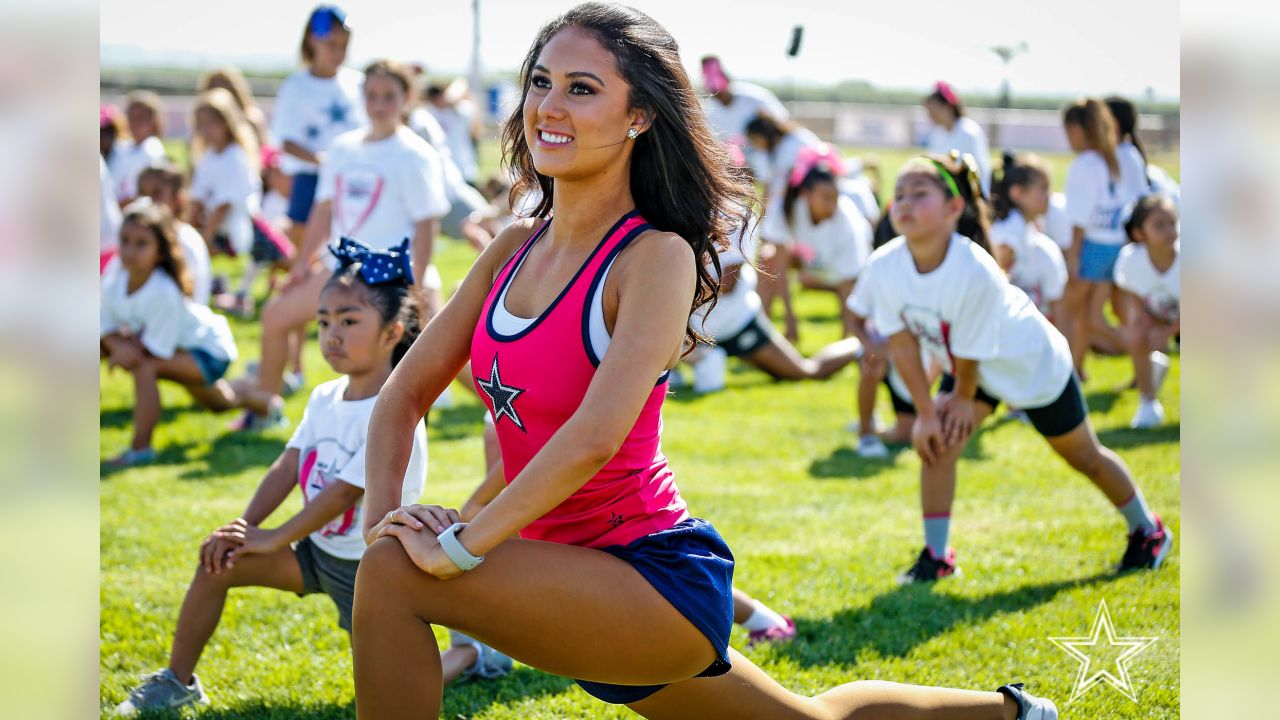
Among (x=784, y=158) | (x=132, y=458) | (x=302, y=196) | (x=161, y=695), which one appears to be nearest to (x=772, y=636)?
(x=161, y=695)

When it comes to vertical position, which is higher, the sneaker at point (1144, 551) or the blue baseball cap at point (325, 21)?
the blue baseball cap at point (325, 21)

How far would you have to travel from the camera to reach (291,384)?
28.3ft

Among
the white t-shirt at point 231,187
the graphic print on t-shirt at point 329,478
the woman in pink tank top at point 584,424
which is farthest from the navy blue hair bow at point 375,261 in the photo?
the white t-shirt at point 231,187

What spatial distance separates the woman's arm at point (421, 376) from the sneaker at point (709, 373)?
21.4 ft

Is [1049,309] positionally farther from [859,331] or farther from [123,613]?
[123,613]

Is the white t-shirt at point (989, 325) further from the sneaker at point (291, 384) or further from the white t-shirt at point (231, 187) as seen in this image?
the white t-shirt at point (231, 187)

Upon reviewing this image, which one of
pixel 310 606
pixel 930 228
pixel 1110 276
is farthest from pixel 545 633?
pixel 1110 276

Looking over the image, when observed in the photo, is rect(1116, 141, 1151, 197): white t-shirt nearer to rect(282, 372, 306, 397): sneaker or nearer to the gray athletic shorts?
rect(282, 372, 306, 397): sneaker

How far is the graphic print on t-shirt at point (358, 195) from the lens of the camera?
22.3 feet

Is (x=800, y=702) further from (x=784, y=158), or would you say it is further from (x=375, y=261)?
(x=784, y=158)

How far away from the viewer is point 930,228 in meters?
5.03

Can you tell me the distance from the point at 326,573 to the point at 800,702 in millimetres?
1694

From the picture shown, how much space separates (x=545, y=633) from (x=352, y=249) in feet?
6.74

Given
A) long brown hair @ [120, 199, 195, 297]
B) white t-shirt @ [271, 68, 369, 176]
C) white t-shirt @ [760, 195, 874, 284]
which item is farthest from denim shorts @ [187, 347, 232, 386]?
white t-shirt @ [760, 195, 874, 284]
